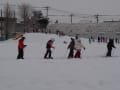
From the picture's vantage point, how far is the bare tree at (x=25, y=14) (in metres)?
77.5

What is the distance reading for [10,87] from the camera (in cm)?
826

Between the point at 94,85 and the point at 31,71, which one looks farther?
the point at 31,71

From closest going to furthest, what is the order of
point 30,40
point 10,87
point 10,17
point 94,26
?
point 10,87 < point 30,40 < point 10,17 < point 94,26

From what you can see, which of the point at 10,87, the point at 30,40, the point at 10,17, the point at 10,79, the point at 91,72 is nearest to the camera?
the point at 10,87

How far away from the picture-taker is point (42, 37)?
2140 inches

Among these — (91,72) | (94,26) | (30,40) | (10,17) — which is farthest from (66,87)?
(94,26)

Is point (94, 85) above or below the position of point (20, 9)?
below

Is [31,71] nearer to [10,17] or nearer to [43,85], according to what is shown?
[43,85]

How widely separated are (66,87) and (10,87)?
1.41 meters

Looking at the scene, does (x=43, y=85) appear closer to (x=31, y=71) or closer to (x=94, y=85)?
(x=94, y=85)

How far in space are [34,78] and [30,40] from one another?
4336cm

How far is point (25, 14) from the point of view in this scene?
257 ft

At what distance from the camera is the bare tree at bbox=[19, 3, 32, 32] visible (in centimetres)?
7753

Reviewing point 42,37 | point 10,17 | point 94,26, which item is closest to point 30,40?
point 42,37
